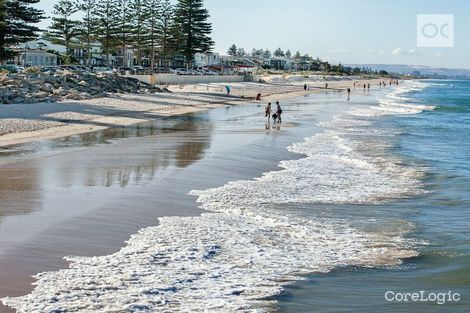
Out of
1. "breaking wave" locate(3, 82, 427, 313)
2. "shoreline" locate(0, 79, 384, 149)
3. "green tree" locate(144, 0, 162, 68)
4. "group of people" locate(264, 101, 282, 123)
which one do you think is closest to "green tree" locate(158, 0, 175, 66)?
"green tree" locate(144, 0, 162, 68)

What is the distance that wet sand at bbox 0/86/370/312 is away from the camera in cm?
817

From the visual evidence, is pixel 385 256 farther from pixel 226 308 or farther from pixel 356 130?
pixel 356 130

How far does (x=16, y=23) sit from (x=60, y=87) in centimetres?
1004

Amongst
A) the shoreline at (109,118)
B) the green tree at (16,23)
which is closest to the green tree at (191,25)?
the shoreline at (109,118)

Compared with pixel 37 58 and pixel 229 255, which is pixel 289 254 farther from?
pixel 37 58

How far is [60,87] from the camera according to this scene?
39844 millimetres

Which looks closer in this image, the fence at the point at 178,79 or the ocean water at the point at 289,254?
the ocean water at the point at 289,254

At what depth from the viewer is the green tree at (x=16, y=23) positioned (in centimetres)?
4567

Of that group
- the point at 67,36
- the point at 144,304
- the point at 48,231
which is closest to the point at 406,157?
the point at 48,231

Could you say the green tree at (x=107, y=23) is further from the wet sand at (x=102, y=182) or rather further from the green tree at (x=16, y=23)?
the wet sand at (x=102, y=182)

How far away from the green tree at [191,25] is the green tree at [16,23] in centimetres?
3393

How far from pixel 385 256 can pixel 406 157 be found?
11.8 metres

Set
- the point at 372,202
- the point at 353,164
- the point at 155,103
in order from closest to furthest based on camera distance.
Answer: the point at 372,202 < the point at 353,164 < the point at 155,103

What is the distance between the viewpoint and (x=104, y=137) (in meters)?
22.3
